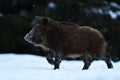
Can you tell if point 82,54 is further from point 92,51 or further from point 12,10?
point 12,10

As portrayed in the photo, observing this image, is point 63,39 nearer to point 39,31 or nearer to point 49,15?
point 39,31

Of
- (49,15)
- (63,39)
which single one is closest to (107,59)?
(63,39)

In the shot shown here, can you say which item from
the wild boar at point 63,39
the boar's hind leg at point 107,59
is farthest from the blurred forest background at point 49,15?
the wild boar at point 63,39

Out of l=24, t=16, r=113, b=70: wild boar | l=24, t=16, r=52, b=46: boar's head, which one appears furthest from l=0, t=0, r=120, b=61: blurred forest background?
l=24, t=16, r=52, b=46: boar's head

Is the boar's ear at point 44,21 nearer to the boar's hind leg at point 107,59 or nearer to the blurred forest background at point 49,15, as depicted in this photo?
the boar's hind leg at point 107,59

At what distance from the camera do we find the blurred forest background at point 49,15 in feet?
56.1

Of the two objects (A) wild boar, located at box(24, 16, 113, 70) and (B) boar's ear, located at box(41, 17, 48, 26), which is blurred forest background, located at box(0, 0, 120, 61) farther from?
(B) boar's ear, located at box(41, 17, 48, 26)

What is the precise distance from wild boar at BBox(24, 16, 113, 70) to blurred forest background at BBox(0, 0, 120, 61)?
273 inches

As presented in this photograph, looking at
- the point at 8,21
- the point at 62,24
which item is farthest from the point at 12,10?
the point at 62,24

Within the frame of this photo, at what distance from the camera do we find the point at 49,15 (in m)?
17.3

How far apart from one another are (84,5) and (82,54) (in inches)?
320

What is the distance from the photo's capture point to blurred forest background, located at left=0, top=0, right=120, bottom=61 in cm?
1709

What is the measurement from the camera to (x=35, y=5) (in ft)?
58.8

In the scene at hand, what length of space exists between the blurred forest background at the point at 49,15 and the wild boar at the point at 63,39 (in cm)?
694
